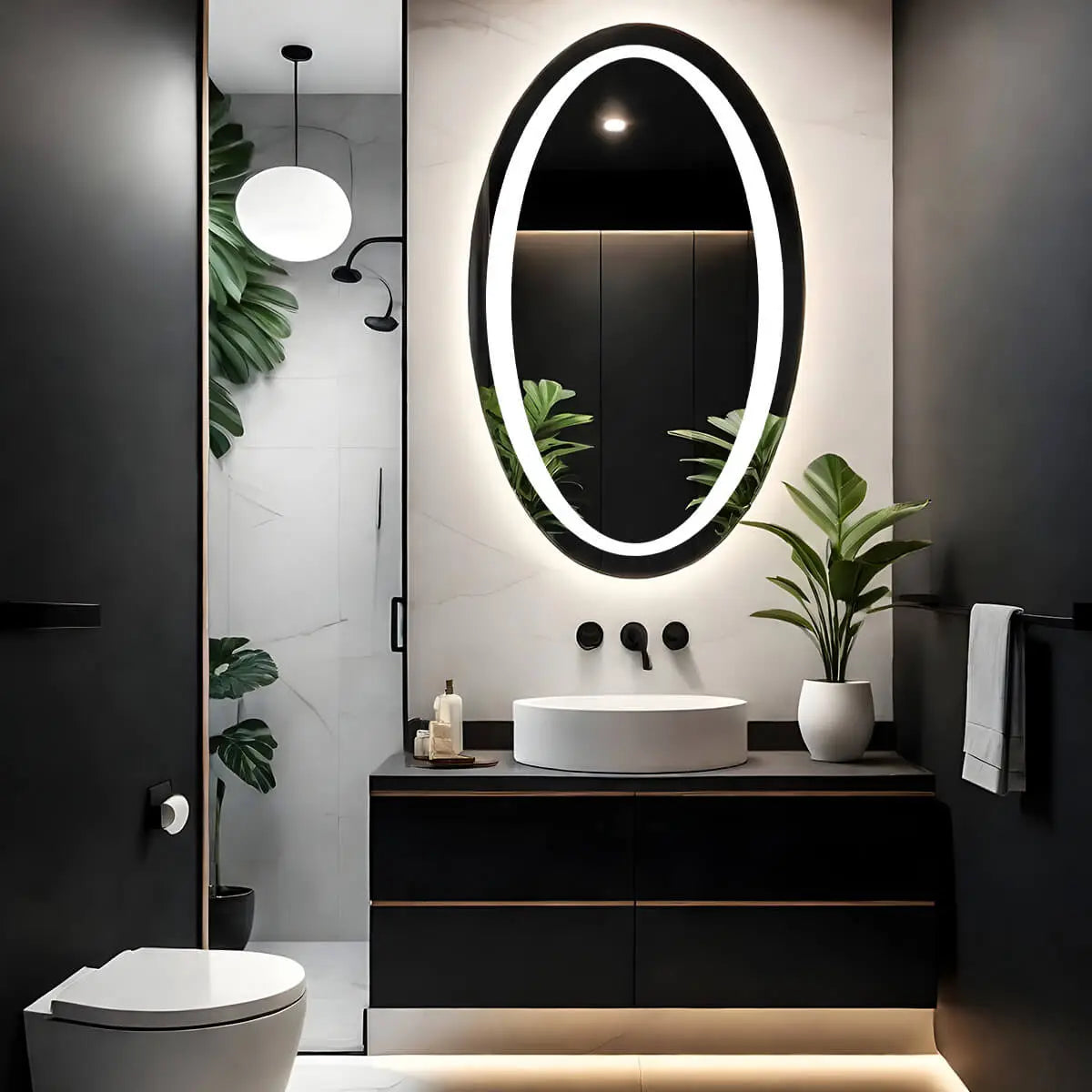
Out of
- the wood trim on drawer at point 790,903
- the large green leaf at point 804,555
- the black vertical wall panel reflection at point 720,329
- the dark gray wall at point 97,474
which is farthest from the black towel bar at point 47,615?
the black vertical wall panel reflection at point 720,329

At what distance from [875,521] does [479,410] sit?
Result: 1033 mm

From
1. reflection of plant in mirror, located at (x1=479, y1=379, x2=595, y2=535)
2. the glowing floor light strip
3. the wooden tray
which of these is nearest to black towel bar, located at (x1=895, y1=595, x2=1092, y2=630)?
the glowing floor light strip

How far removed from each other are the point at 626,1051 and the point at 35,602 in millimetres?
1681

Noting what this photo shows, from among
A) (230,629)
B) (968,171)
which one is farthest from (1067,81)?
(230,629)

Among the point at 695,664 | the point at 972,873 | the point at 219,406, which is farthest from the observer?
the point at 219,406

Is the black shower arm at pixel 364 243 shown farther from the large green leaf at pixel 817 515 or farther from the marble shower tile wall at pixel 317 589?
the large green leaf at pixel 817 515

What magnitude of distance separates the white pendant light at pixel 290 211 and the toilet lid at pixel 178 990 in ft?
6.20

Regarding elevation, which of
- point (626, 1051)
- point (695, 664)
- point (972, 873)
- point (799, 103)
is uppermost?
point (799, 103)

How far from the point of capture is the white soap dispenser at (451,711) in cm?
272

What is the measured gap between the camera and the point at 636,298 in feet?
9.71

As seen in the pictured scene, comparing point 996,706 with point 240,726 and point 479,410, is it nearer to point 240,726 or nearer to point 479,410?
point 479,410

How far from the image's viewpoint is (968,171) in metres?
2.38

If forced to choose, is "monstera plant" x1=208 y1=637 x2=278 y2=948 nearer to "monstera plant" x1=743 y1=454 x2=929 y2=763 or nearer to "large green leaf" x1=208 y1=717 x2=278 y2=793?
"large green leaf" x1=208 y1=717 x2=278 y2=793

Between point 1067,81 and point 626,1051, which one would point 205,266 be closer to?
point 1067,81
